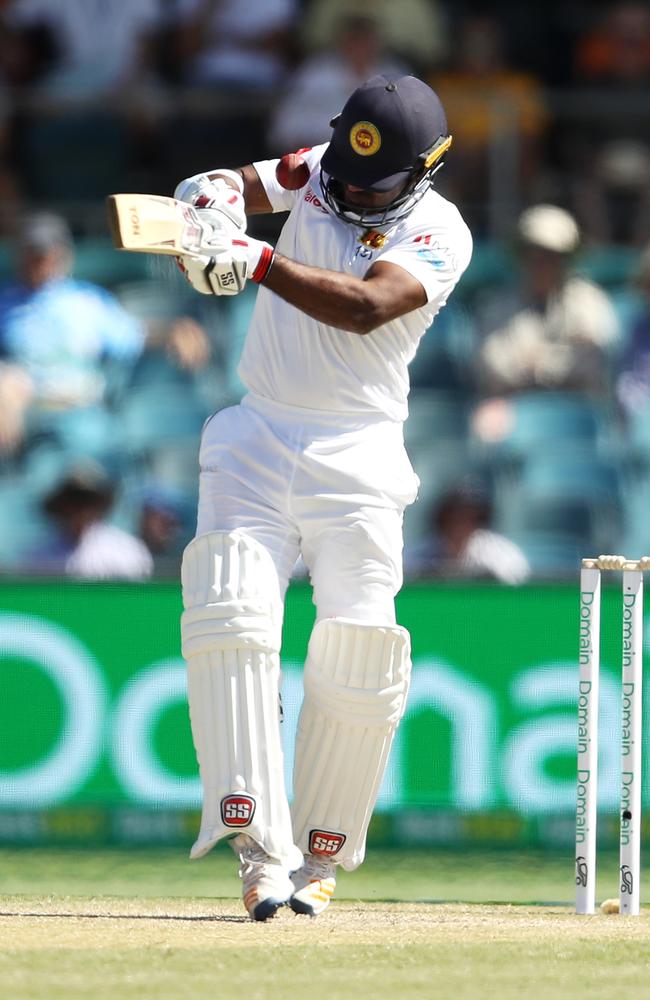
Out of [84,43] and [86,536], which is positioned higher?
[84,43]

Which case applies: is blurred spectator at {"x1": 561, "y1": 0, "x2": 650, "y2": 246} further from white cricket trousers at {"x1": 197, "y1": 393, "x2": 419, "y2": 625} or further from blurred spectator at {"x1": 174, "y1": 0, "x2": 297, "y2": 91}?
white cricket trousers at {"x1": 197, "y1": 393, "x2": 419, "y2": 625}

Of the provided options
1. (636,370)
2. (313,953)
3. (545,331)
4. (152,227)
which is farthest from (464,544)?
(313,953)

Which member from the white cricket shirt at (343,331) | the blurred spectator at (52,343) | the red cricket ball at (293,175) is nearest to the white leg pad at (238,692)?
the white cricket shirt at (343,331)

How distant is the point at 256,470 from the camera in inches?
191

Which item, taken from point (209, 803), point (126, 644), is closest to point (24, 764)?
point (126, 644)

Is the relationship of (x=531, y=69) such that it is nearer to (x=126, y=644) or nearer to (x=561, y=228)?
(x=561, y=228)

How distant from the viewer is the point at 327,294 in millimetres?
4590

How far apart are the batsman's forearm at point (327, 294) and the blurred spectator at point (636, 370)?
4.58m

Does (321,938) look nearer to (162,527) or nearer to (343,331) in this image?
(343,331)

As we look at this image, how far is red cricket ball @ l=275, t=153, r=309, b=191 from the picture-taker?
505 centimetres

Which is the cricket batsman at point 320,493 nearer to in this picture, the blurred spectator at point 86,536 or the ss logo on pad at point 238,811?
the ss logo on pad at point 238,811

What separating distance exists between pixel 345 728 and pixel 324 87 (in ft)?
18.9

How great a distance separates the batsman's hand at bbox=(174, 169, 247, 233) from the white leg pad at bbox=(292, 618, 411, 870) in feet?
3.32

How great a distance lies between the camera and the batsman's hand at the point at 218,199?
462 centimetres
